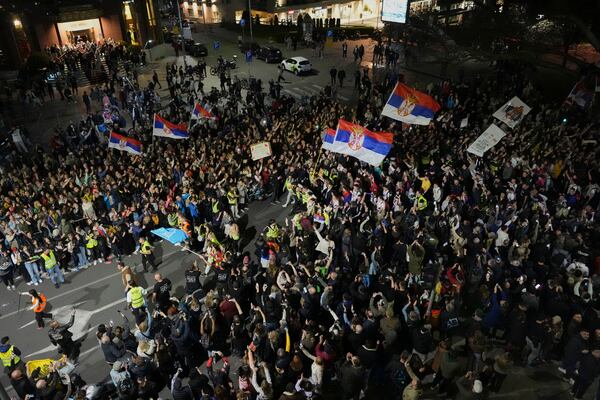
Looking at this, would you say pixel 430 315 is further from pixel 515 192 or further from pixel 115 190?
pixel 115 190

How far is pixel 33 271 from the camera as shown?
12.4m

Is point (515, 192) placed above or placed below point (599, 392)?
above

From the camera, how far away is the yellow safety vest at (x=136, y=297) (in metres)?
10.1

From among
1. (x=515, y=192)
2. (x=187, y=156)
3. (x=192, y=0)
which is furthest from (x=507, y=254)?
(x=192, y=0)

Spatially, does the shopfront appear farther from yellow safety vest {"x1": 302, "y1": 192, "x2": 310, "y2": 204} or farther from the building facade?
yellow safety vest {"x1": 302, "y1": 192, "x2": 310, "y2": 204}

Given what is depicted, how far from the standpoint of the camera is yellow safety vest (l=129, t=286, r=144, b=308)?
10141 mm

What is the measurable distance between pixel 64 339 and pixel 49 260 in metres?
3.16

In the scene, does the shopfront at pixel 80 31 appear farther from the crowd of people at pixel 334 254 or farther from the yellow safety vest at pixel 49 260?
the yellow safety vest at pixel 49 260

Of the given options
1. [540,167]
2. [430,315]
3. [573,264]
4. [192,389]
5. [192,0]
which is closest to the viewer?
[192,389]

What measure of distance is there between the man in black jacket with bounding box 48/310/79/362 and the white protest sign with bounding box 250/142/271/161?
26.7 feet

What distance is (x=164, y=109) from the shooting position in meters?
26.8

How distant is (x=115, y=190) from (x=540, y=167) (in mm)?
13112

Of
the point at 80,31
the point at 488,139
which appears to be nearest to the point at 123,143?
the point at 488,139

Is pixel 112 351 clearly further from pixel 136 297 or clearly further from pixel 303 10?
pixel 303 10
